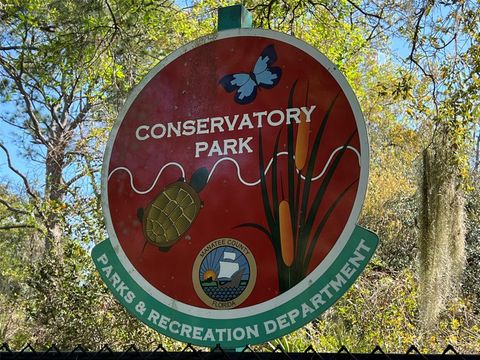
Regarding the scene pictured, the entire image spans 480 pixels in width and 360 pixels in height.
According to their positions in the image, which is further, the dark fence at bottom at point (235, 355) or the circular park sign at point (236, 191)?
the circular park sign at point (236, 191)

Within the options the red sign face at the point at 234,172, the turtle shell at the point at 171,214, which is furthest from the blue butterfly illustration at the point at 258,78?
the turtle shell at the point at 171,214

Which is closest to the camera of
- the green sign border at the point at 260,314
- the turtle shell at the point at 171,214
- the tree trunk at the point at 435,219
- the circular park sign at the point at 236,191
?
the green sign border at the point at 260,314

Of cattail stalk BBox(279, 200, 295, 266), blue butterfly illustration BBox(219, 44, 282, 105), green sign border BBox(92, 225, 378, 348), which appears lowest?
green sign border BBox(92, 225, 378, 348)

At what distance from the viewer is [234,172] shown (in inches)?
125

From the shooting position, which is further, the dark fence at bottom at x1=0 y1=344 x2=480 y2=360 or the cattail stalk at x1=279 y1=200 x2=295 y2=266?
the cattail stalk at x1=279 y1=200 x2=295 y2=266

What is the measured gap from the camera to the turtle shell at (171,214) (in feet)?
10.5

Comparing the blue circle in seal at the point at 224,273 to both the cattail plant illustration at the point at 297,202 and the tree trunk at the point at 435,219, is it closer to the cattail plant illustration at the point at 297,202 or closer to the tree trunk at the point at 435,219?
the cattail plant illustration at the point at 297,202

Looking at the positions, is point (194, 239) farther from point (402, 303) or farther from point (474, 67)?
point (402, 303)

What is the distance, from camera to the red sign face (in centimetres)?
293

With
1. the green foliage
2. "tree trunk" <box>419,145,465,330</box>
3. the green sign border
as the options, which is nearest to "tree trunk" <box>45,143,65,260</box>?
the green foliage

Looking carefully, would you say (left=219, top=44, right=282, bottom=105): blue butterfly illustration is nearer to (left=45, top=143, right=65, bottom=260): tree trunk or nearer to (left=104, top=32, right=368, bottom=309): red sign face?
(left=104, top=32, right=368, bottom=309): red sign face

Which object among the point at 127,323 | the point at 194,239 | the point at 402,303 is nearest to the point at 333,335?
the point at 402,303

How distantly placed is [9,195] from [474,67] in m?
14.8

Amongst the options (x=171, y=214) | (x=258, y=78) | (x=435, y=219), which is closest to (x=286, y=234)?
(x=171, y=214)
